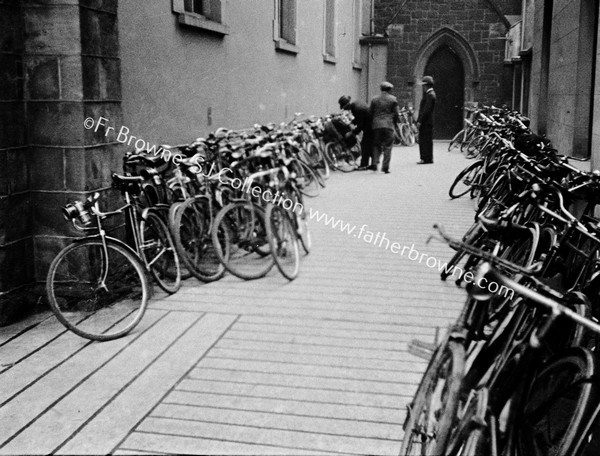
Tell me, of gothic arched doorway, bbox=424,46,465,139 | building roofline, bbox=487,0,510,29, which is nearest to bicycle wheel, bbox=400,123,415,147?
gothic arched doorway, bbox=424,46,465,139

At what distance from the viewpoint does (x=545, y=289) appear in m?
2.52

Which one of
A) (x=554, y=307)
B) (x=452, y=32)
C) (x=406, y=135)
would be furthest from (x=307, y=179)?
(x=452, y=32)

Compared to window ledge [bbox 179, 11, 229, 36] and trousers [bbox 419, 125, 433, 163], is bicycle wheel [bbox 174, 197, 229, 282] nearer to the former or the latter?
window ledge [bbox 179, 11, 229, 36]

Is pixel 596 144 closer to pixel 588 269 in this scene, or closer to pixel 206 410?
pixel 588 269

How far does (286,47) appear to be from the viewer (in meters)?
13.6

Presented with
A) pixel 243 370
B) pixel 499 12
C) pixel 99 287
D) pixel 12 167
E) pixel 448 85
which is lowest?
pixel 243 370

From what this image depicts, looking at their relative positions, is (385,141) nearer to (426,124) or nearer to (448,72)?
(426,124)

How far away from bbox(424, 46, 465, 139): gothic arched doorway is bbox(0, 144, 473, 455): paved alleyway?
1925cm

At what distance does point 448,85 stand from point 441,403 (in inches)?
946

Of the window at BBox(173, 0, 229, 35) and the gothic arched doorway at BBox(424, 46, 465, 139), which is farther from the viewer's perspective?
the gothic arched doorway at BBox(424, 46, 465, 139)

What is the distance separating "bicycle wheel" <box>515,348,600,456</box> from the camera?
2.53m

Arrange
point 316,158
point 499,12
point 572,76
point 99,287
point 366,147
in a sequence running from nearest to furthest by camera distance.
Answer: point 99,287, point 572,76, point 316,158, point 366,147, point 499,12

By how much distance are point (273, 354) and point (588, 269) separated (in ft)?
6.28

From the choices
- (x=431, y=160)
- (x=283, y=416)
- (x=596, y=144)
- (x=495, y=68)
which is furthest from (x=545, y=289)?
(x=495, y=68)
